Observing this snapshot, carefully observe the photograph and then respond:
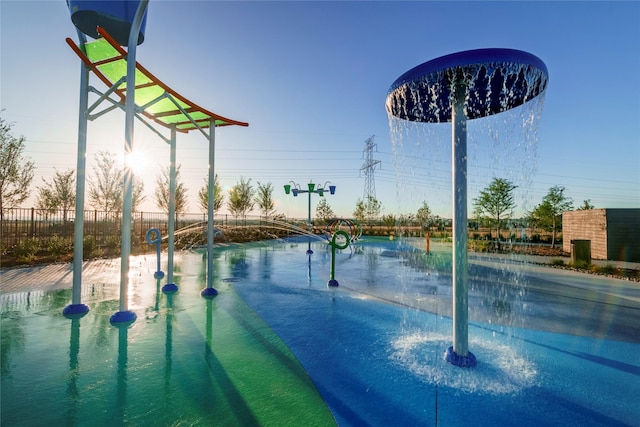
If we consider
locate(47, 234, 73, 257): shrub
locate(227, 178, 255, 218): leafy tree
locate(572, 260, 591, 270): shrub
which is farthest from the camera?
locate(227, 178, 255, 218): leafy tree

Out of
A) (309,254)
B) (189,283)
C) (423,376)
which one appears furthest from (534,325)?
(309,254)

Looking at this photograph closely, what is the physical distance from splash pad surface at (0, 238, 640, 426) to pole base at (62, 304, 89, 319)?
0.21m

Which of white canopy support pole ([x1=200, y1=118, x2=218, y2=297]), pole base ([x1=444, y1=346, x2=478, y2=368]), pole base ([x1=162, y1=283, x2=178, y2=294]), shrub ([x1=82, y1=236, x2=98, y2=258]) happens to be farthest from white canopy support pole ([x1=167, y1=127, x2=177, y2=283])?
shrub ([x1=82, y1=236, x2=98, y2=258])

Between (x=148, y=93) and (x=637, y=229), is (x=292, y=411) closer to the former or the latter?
(x=148, y=93)

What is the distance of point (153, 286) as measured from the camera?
8203 millimetres

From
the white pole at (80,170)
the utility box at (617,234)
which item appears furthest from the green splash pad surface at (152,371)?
the utility box at (617,234)

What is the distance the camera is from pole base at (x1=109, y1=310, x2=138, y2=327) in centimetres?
517

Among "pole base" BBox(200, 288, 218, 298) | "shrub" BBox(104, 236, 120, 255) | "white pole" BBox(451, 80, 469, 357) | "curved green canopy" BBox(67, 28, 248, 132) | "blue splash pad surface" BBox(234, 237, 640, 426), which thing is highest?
"curved green canopy" BBox(67, 28, 248, 132)

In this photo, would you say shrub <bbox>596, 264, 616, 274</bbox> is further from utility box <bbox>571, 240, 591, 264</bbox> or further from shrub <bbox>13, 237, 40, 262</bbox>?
shrub <bbox>13, 237, 40, 262</bbox>

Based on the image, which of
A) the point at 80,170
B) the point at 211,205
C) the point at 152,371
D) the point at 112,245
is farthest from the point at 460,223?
the point at 112,245

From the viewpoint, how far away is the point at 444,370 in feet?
12.2

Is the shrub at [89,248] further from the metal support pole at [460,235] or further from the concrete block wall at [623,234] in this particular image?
the concrete block wall at [623,234]

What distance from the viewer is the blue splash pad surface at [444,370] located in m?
2.87

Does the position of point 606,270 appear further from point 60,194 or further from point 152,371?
point 60,194
